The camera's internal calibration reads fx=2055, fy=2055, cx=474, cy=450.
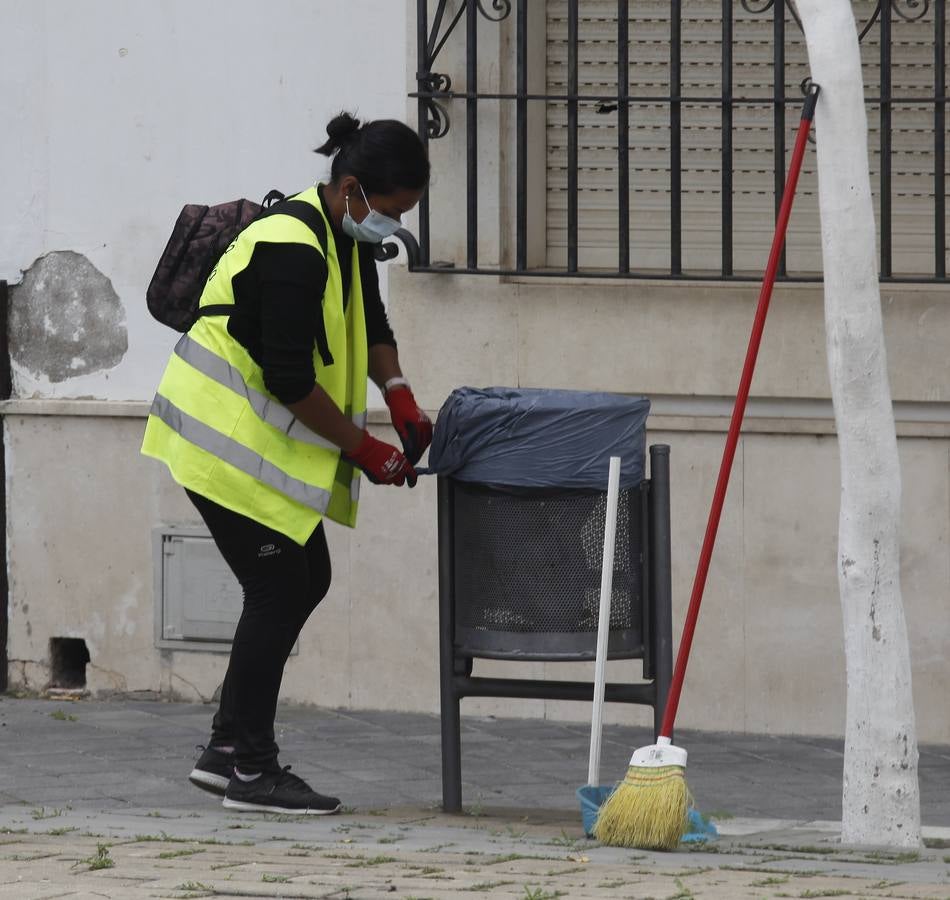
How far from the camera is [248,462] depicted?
5.15 m

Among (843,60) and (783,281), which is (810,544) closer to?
(783,281)

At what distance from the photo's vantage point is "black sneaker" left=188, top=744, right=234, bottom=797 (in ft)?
17.6

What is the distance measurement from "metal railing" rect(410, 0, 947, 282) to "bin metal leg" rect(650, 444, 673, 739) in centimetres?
171

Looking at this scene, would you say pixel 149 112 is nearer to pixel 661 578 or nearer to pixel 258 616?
pixel 258 616

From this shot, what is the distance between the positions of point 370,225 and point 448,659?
1145 millimetres

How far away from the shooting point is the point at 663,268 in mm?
7137

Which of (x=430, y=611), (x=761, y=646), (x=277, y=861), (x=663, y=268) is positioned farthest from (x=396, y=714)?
(x=277, y=861)

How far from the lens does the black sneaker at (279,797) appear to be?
5.23 meters

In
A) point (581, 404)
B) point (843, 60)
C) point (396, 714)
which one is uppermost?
point (843, 60)

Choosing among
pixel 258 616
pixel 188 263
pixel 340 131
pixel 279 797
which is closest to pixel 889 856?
pixel 279 797

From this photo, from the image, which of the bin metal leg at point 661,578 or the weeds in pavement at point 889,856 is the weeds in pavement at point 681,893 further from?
the bin metal leg at point 661,578

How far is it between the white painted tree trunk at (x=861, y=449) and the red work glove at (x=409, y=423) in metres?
1.06

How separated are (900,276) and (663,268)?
845 mm

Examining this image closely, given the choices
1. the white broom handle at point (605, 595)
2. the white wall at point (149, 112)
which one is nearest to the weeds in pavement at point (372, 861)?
the white broom handle at point (605, 595)
